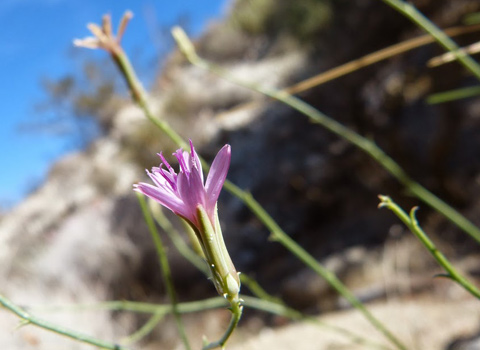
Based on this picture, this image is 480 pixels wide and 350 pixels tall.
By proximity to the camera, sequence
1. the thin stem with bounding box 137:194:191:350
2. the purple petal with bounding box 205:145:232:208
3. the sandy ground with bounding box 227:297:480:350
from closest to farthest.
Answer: the purple petal with bounding box 205:145:232:208
the thin stem with bounding box 137:194:191:350
the sandy ground with bounding box 227:297:480:350

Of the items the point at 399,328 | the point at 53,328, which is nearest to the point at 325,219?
the point at 399,328

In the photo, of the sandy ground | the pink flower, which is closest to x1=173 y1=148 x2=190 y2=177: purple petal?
the pink flower

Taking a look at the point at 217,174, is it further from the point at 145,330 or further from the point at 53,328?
the point at 145,330

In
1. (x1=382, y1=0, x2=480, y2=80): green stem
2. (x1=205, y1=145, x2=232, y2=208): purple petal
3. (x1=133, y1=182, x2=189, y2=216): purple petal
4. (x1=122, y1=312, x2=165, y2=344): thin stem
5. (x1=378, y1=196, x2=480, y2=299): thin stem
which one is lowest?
(x1=378, y1=196, x2=480, y2=299): thin stem

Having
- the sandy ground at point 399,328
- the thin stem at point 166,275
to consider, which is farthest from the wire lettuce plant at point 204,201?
the sandy ground at point 399,328

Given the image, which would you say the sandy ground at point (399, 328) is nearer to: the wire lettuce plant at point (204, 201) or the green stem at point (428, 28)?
the green stem at point (428, 28)

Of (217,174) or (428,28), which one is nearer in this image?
(217,174)

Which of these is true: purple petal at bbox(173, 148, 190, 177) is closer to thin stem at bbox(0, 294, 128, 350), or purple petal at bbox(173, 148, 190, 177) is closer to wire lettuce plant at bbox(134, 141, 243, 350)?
wire lettuce plant at bbox(134, 141, 243, 350)

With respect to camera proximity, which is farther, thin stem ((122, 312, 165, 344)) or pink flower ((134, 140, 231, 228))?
thin stem ((122, 312, 165, 344))
